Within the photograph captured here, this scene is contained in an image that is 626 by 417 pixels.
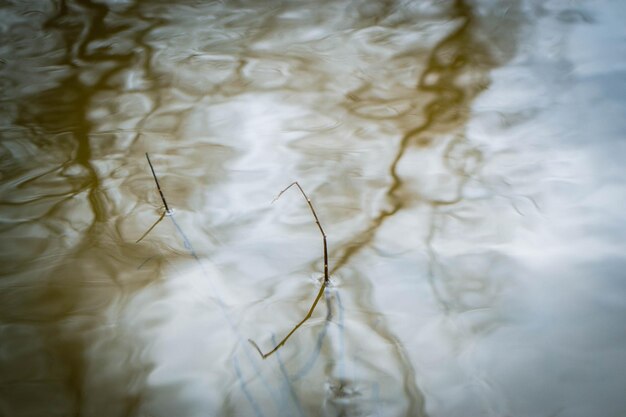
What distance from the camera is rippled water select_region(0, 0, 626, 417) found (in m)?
0.93

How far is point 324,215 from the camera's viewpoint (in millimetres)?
1197

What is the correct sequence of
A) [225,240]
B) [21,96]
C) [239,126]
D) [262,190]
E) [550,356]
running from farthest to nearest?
[21,96]
[239,126]
[262,190]
[225,240]
[550,356]

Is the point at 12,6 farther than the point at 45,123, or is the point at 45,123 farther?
the point at 12,6

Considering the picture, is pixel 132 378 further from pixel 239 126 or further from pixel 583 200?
pixel 583 200

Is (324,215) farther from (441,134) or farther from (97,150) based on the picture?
(97,150)

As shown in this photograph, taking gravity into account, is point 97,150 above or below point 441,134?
below

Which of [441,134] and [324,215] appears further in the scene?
[441,134]

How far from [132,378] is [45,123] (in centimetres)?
90

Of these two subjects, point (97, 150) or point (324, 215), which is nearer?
point (324, 215)

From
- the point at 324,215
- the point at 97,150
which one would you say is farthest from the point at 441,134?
the point at 97,150

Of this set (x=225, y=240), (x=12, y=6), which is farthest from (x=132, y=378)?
(x=12, y=6)

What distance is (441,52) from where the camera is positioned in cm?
167

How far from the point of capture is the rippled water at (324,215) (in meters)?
0.93

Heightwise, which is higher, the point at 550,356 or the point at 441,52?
the point at 441,52
